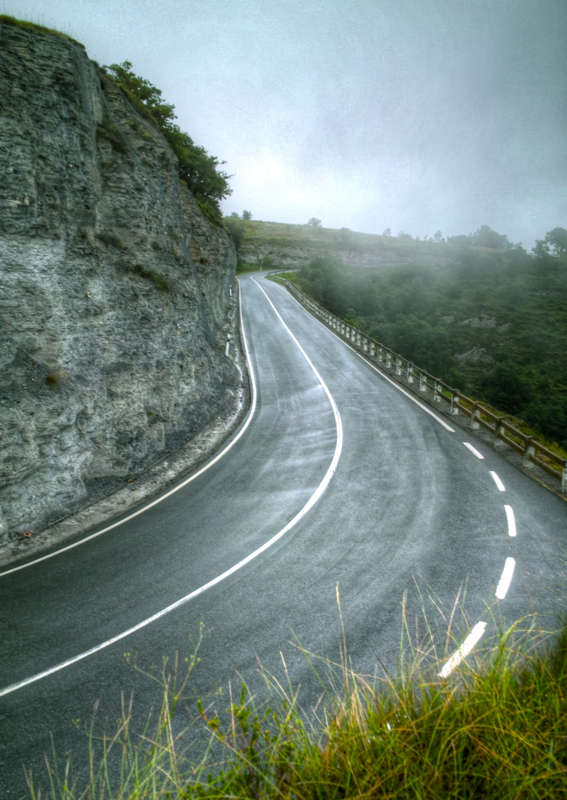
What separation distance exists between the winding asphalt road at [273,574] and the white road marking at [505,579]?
37mm

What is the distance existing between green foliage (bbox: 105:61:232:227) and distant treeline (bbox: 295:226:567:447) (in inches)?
974

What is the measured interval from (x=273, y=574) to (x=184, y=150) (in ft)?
90.4

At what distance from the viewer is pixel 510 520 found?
9672 mm

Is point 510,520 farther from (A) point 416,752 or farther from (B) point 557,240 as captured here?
(B) point 557,240

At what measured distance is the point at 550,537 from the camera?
8.91 meters

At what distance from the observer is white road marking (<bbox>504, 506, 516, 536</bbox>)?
9.16 meters

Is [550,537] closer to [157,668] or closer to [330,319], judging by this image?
[157,668]

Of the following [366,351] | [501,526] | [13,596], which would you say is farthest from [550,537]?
[366,351]

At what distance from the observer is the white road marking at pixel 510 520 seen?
916cm

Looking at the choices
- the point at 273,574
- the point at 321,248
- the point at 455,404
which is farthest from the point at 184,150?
the point at 321,248

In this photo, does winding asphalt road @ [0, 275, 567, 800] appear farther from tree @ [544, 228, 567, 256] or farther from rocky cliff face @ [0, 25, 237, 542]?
tree @ [544, 228, 567, 256]

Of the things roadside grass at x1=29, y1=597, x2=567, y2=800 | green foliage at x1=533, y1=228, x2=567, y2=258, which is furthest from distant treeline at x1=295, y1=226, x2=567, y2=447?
roadside grass at x1=29, y1=597, x2=567, y2=800

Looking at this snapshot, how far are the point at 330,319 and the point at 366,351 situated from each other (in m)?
11.3

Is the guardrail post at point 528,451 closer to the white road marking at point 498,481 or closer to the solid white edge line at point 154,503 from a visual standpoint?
the white road marking at point 498,481
